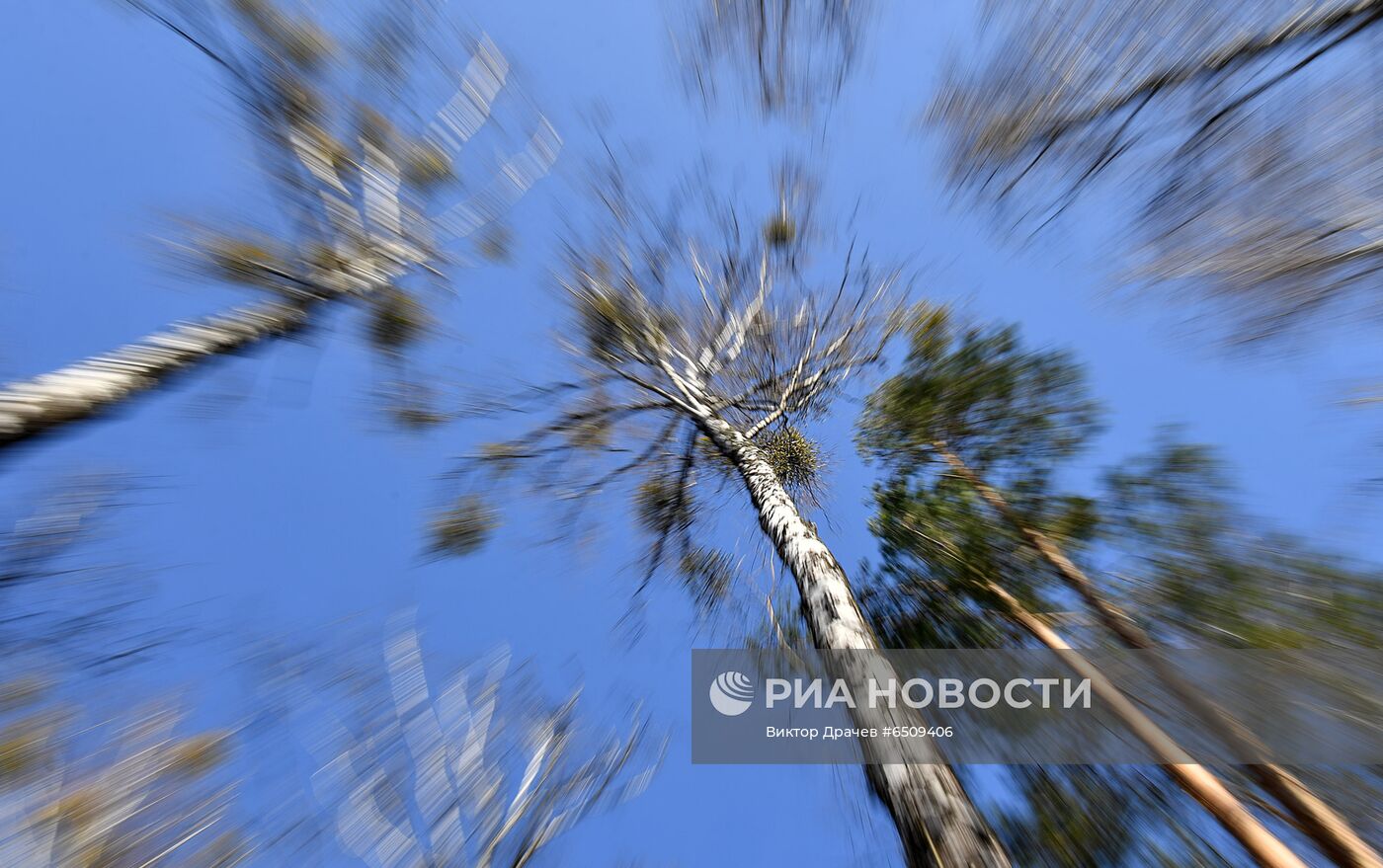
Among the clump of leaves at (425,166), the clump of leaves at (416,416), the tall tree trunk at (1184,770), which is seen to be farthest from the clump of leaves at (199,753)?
the tall tree trunk at (1184,770)

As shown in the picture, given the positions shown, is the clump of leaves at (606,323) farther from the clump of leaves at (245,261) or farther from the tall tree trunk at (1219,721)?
the tall tree trunk at (1219,721)

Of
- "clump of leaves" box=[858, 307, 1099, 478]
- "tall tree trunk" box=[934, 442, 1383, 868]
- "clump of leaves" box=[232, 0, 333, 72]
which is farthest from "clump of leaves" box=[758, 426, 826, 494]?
"clump of leaves" box=[232, 0, 333, 72]

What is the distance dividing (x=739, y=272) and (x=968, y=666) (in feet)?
13.4

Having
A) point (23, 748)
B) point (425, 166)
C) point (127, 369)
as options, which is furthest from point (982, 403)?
point (23, 748)

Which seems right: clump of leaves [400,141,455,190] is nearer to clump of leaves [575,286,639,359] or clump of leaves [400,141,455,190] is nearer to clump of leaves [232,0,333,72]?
clump of leaves [232,0,333,72]

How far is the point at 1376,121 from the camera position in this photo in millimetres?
1713

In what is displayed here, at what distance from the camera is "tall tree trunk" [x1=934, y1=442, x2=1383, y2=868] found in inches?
84.0

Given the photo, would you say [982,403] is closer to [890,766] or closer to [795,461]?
[795,461]

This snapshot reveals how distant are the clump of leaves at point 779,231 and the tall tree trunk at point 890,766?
305 centimetres

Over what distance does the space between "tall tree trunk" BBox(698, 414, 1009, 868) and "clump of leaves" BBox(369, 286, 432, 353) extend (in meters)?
2.83

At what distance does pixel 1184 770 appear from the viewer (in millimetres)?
2438

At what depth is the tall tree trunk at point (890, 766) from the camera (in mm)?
1201

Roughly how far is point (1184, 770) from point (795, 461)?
3.17 meters

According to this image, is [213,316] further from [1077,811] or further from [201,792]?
[1077,811]
